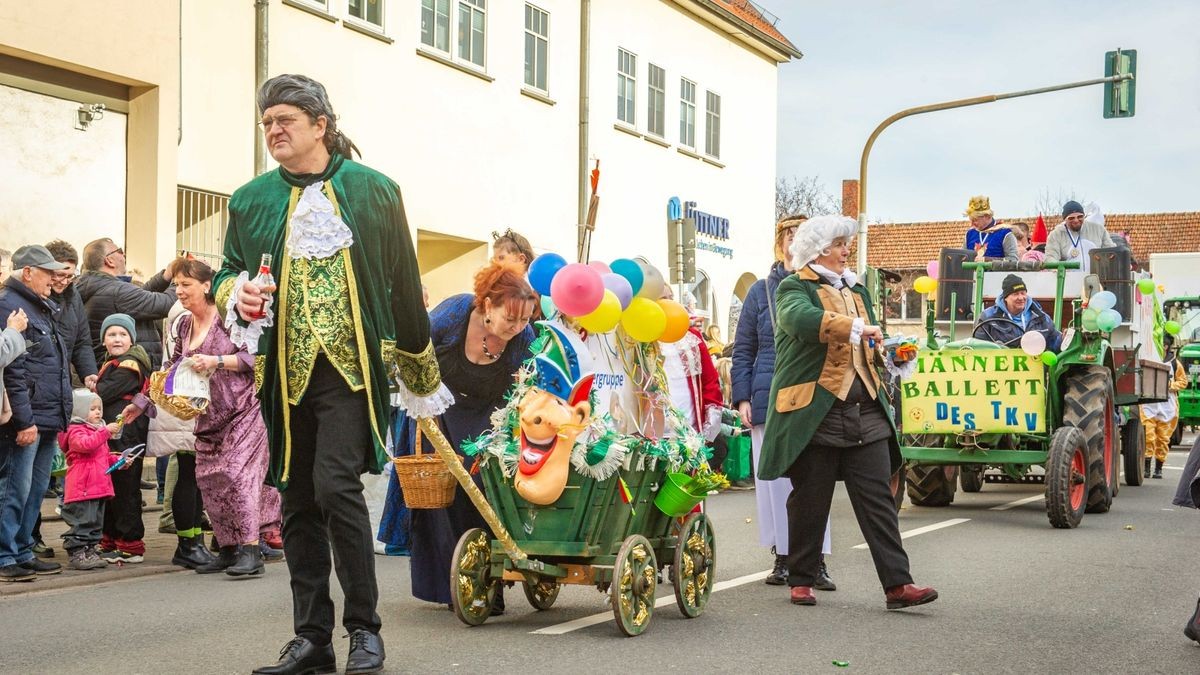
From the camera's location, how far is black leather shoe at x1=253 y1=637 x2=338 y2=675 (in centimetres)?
561

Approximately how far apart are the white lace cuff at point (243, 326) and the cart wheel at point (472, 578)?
5.70ft

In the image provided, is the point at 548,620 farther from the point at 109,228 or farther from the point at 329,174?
the point at 109,228

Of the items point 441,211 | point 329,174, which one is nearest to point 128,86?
point 441,211

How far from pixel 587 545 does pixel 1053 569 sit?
4.01 meters

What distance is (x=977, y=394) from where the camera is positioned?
41.5 feet

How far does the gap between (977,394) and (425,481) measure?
6.77 meters


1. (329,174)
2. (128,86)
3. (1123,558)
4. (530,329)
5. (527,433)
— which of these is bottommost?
(1123,558)

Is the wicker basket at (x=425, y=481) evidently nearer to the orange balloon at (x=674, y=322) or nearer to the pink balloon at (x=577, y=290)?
the pink balloon at (x=577, y=290)

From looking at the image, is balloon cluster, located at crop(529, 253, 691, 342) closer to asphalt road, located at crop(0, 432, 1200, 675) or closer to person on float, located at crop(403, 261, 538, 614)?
person on float, located at crop(403, 261, 538, 614)

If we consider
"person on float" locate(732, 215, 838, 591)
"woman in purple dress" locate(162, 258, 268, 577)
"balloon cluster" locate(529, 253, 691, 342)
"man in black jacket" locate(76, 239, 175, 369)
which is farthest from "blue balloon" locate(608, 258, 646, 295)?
"man in black jacket" locate(76, 239, 175, 369)

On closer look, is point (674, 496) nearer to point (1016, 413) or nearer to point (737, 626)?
point (737, 626)

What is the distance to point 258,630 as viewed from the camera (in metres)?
7.21

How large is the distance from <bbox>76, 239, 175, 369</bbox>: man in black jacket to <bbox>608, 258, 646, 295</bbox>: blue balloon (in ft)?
14.8

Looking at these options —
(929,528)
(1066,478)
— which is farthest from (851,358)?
(1066,478)
